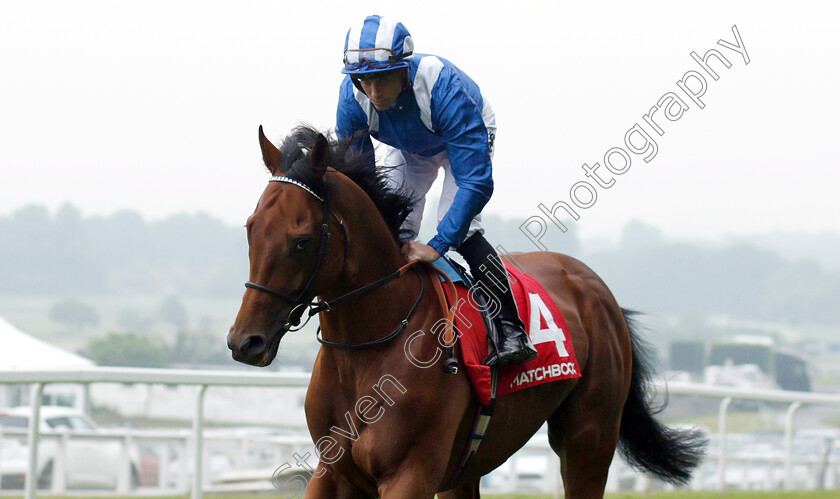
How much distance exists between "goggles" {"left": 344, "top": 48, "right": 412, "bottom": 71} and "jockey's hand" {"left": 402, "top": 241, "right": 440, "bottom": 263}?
0.61m

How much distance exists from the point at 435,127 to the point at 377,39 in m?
0.40

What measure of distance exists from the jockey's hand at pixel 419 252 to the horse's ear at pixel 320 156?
0.48 meters

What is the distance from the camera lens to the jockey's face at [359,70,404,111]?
313 cm

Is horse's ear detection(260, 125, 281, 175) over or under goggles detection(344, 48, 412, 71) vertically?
under

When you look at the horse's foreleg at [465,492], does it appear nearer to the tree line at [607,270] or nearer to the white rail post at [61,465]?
the white rail post at [61,465]

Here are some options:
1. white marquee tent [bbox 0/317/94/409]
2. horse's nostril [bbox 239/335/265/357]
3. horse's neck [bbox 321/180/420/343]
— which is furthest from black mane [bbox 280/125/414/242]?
white marquee tent [bbox 0/317/94/409]

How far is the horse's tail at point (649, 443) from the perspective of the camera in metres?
4.47

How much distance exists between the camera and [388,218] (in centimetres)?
318

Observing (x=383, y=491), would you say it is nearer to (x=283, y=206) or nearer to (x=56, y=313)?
(x=283, y=206)

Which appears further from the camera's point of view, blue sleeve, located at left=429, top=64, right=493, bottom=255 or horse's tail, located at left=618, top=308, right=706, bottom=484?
horse's tail, located at left=618, top=308, right=706, bottom=484

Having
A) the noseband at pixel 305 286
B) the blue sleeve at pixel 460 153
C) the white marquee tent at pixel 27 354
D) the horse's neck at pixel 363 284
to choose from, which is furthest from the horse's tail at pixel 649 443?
the white marquee tent at pixel 27 354

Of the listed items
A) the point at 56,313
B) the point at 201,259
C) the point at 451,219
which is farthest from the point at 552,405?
the point at 201,259

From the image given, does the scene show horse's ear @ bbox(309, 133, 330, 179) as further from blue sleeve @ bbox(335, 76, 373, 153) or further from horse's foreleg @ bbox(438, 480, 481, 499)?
horse's foreleg @ bbox(438, 480, 481, 499)

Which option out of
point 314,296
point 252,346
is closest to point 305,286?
point 314,296
